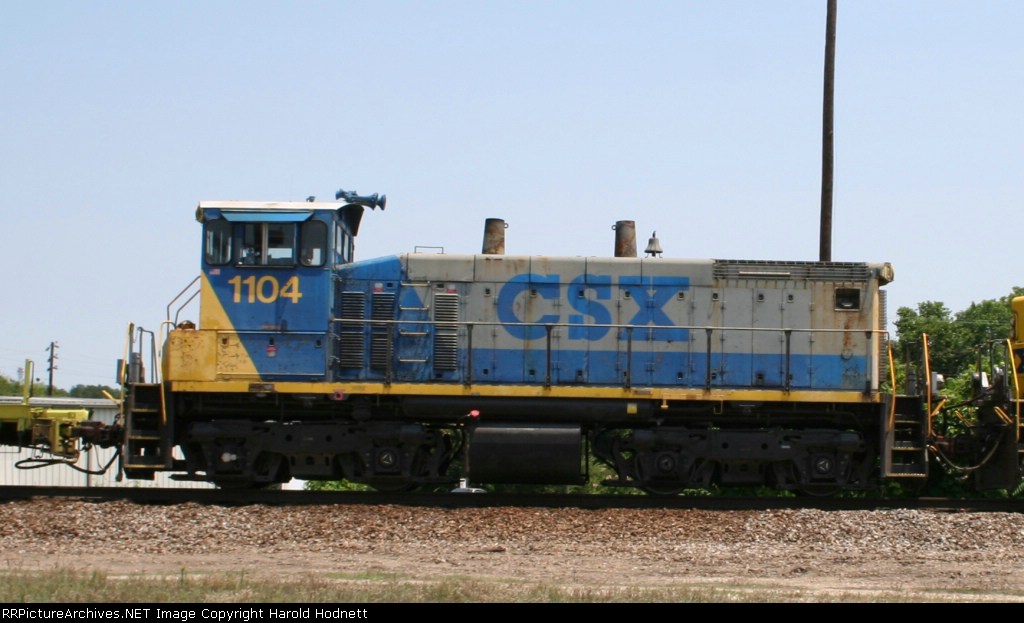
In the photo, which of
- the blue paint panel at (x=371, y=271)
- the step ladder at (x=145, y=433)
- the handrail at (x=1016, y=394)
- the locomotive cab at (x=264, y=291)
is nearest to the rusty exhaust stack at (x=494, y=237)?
the blue paint panel at (x=371, y=271)

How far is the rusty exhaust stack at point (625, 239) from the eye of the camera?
49.6 ft

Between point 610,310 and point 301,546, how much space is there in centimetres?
547

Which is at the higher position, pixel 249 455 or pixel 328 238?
pixel 328 238

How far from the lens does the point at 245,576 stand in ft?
29.1

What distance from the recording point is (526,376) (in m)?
14.4

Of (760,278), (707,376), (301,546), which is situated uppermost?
(760,278)

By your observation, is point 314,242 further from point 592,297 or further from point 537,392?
point 592,297

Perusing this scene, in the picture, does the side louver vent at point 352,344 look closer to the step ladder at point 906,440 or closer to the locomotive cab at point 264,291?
the locomotive cab at point 264,291

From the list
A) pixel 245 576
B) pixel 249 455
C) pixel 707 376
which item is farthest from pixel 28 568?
pixel 707 376

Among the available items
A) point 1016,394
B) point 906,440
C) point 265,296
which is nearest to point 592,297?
point 265,296

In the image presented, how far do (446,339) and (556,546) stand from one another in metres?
4.21

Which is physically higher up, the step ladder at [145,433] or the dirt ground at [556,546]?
the step ladder at [145,433]

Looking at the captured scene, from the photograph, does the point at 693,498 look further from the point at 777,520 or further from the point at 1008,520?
the point at 1008,520

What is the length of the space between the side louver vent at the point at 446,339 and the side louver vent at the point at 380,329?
2.03 ft
